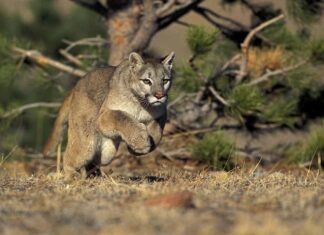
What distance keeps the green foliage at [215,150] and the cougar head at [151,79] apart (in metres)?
3.29

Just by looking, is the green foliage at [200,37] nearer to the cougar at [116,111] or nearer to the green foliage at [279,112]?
the green foliage at [279,112]

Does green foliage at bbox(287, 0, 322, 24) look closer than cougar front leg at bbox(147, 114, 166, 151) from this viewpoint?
No

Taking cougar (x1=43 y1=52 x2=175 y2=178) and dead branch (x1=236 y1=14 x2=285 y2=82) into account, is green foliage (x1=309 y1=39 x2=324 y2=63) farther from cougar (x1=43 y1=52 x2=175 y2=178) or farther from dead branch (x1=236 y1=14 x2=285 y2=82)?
cougar (x1=43 y1=52 x2=175 y2=178)

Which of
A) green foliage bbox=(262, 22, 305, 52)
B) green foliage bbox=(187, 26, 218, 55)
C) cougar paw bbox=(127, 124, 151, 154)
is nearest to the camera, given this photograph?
cougar paw bbox=(127, 124, 151, 154)

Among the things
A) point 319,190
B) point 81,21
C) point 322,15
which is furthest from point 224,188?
point 81,21

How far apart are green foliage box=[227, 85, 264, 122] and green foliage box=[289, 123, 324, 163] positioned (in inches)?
37.3

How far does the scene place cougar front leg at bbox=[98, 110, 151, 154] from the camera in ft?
24.9

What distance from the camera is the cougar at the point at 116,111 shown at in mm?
7695

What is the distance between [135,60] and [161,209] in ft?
10.8

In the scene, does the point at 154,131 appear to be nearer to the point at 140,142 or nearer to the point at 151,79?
the point at 140,142

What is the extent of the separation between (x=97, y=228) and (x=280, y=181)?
3.30 m

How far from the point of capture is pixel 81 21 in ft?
71.5

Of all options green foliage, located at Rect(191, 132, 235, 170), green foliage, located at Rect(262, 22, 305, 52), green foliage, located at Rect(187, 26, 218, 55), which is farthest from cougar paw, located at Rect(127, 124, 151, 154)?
green foliage, located at Rect(262, 22, 305, 52)

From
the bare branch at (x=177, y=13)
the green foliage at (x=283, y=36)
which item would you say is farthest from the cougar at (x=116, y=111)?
the green foliage at (x=283, y=36)
